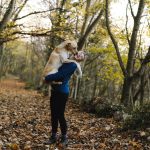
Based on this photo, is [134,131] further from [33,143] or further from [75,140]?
[33,143]

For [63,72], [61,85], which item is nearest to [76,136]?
[61,85]

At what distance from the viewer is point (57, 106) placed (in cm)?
681

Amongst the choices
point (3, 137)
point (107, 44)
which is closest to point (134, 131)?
point (3, 137)

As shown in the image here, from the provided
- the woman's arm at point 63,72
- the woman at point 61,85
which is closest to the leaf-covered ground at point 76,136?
the woman at point 61,85

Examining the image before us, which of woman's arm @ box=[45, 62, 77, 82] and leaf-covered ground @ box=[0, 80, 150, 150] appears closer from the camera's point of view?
woman's arm @ box=[45, 62, 77, 82]

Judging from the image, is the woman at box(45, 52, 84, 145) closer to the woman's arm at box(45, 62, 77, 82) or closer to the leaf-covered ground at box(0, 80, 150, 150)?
the woman's arm at box(45, 62, 77, 82)

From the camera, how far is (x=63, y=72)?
6629 millimetres

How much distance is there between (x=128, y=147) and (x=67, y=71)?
2.11m

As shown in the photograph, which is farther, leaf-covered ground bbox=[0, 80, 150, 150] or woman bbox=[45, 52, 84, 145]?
leaf-covered ground bbox=[0, 80, 150, 150]

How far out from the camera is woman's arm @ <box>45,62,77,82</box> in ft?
21.6

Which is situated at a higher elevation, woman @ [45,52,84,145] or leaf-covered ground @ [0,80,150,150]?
woman @ [45,52,84,145]

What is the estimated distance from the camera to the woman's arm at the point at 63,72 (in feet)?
21.6

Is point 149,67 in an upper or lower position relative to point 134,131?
upper

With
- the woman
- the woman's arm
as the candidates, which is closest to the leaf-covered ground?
the woman
